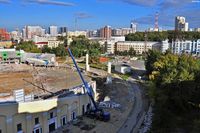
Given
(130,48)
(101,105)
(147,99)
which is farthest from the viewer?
(130,48)

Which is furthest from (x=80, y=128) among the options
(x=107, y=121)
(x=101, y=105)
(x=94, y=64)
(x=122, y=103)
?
(x=94, y=64)

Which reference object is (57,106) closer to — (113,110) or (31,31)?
(113,110)

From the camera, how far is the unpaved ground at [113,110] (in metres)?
16.5

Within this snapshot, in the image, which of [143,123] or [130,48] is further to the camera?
[130,48]

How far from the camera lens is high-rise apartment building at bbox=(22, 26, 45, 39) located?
111 metres

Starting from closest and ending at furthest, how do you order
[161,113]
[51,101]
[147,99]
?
[51,101]
[161,113]
[147,99]

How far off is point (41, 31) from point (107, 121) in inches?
4371

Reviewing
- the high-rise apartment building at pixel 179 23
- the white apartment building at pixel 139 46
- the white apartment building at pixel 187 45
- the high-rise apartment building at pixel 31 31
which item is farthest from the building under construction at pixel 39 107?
the high-rise apartment building at pixel 31 31

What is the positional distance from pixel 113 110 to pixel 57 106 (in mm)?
5372

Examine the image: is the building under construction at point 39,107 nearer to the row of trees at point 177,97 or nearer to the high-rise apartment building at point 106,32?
the row of trees at point 177,97

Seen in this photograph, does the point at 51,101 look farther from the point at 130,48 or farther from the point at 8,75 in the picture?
the point at 130,48

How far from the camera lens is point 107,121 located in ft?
58.7

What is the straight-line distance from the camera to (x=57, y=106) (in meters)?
16.5

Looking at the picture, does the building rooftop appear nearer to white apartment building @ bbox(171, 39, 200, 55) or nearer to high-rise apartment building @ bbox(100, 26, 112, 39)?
white apartment building @ bbox(171, 39, 200, 55)
